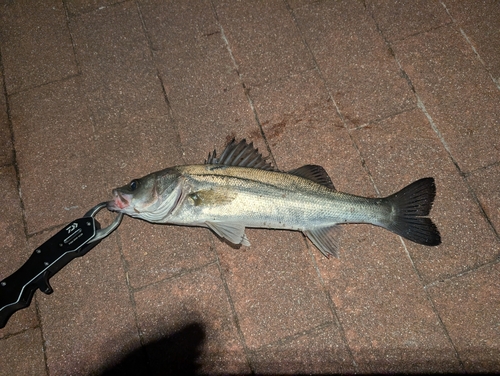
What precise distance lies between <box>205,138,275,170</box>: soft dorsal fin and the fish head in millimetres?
513

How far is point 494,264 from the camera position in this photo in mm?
3918

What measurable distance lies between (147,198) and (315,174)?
5.80 ft

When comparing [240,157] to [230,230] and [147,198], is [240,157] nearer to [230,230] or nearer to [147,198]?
[230,230]

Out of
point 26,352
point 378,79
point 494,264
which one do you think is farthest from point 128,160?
Answer: point 494,264

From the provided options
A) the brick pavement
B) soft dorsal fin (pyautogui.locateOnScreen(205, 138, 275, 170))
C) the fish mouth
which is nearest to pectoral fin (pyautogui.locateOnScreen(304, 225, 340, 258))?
the brick pavement

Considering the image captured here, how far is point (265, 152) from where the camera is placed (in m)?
4.34

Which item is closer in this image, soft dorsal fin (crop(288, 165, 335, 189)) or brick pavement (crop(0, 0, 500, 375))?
brick pavement (crop(0, 0, 500, 375))

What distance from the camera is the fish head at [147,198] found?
369cm

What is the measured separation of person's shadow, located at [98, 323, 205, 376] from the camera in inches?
145

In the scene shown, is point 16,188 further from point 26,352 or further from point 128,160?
point 26,352

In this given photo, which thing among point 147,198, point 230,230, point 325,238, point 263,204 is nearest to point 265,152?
point 263,204

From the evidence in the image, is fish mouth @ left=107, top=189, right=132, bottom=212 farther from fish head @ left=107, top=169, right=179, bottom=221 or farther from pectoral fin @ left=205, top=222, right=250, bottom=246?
pectoral fin @ left=205, top=222, right=250, bottom=246

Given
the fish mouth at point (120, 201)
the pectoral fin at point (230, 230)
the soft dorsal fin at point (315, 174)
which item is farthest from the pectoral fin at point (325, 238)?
the fish mouth at point (120, 201)

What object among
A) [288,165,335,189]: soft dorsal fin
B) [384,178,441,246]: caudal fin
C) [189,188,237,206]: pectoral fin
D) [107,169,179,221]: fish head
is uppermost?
[107,169,179,221]: fish head
